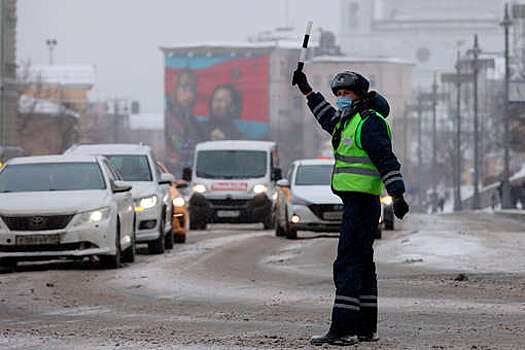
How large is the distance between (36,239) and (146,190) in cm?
473

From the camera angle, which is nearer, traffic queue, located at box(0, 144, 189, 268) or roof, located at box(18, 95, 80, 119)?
traffic queue, located at box(0, 144, 189, 268)

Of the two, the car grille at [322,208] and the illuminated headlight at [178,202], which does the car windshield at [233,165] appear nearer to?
the car grille at [322,208]

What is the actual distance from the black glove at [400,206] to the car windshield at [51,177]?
9.25 meters

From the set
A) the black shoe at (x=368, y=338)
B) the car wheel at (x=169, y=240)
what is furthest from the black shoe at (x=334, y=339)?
the car wheel at (x=169, y=240)

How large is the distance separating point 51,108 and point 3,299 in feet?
350

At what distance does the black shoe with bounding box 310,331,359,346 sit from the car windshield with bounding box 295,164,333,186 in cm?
1834

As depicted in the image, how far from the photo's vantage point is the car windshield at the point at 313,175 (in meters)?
28.0

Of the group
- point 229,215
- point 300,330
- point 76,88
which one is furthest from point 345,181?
point 76,88

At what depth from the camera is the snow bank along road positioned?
9859 mm

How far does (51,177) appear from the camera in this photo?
18453mm

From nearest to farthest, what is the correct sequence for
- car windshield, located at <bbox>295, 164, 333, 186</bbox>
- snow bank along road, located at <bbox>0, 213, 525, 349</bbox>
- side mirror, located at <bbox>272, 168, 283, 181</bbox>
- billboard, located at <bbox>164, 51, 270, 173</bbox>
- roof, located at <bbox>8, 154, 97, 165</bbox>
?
snow bank along road, located at <bbox>0, 213, 525, 349</bbox>
roof, located at <bbox>8, 154, 97, 165</bbox>
car windshield, located at <bbox>295, 164, 333, 186</bbox>
side mirror, located at <bbox>272, 168, 283, 181</bbox>
billboard, located at <bbox>164, 51, 270, 173</bbox>

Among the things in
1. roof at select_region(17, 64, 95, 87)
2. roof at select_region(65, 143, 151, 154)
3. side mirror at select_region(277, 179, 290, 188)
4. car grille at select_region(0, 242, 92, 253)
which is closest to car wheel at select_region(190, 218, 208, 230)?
side mirror at select_region(277, 179, 290, 188)

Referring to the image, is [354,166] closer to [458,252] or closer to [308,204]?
[458,252]

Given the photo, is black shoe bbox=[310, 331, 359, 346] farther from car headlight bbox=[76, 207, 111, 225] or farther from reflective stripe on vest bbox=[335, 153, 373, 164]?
car headlight bbox=[76, 207, 111, 225]
